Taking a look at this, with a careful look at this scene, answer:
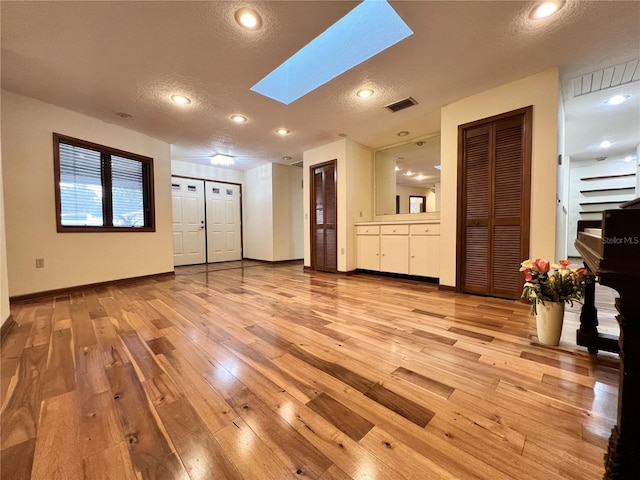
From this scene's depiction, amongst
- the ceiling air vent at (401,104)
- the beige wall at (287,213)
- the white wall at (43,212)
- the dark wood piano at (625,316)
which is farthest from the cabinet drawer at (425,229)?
the white wall at (43,212)

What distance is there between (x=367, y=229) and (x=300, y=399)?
3.47m

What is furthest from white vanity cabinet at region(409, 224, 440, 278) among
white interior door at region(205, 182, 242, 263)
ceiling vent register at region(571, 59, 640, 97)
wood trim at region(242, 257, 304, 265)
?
white interior door at region(205, 182, 242, 263)

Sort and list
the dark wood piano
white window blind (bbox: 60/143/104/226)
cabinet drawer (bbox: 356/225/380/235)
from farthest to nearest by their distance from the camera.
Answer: cabinet drawer (bbox: 356/225/380/235), white window blind (bbox: 60/143/104/226), the dark wood piano

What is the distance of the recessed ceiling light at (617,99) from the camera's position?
10.1 feet

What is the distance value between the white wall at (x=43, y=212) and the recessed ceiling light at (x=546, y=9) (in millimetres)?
4920

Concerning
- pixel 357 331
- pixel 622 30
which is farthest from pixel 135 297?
pixel 622 30

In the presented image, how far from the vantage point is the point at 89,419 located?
1.06 m

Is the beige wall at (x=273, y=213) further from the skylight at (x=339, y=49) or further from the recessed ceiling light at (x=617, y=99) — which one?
the recessed ceiling light at (x=617, y=99)

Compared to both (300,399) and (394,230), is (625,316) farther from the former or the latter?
(394,230)

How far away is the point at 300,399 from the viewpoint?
117 cm

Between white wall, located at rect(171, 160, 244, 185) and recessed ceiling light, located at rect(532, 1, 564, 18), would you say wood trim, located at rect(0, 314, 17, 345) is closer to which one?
white wall, located at rect(171, 160, 244, 185)

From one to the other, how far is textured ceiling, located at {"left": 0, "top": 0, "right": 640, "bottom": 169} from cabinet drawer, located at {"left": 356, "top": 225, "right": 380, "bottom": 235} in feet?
5.39

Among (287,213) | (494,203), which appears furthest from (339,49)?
(287,213)

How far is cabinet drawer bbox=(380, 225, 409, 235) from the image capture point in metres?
3.85
